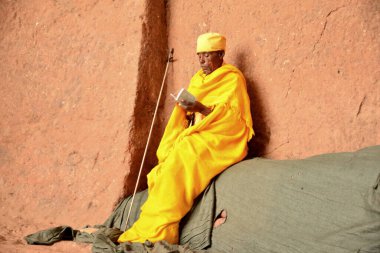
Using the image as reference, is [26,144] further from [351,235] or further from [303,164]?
[351,235]

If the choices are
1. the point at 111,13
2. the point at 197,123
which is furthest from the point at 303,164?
the point at 111,13

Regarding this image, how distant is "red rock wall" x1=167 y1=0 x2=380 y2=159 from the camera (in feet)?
9.27

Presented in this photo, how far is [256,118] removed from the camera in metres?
3.46

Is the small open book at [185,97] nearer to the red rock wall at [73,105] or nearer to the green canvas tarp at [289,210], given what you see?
the green canvas tarp at [289,210]

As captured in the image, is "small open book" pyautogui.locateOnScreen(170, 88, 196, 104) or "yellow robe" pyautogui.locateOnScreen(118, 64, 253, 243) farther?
→ "small open book" pyautogui.locateOnScreen(170, 88, 196, 104)

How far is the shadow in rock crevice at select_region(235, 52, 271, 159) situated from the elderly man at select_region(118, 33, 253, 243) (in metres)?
0.17

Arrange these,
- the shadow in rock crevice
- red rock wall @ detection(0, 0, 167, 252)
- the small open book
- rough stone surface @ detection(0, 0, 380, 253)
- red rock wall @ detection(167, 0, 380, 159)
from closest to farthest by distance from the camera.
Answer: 1. red rock wall @ detection(167, 0, 380, 159)
2. rough stone surface @ detection(0, 0, 380, 253)
3. the small open book
4. the shadow in rock crevice
5. red rock wall @ detection(0, 0, 167, 252)

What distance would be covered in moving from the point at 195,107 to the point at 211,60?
49cm

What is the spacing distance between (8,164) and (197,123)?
2.21 metres

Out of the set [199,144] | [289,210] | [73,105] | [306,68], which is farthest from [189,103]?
[73,105]

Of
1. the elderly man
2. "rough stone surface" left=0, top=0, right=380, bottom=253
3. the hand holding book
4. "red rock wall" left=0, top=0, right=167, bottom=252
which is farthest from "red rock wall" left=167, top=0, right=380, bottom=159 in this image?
"red rock wall" left=0, top=0, right=167, bottom=252

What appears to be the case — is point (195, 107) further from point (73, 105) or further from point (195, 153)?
point (73, 105)

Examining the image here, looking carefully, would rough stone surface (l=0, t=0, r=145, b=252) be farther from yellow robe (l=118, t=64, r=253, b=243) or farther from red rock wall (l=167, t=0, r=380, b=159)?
red rock wall (l=167, t=0, r=380, b=159)

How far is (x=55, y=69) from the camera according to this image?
14.3 ft
